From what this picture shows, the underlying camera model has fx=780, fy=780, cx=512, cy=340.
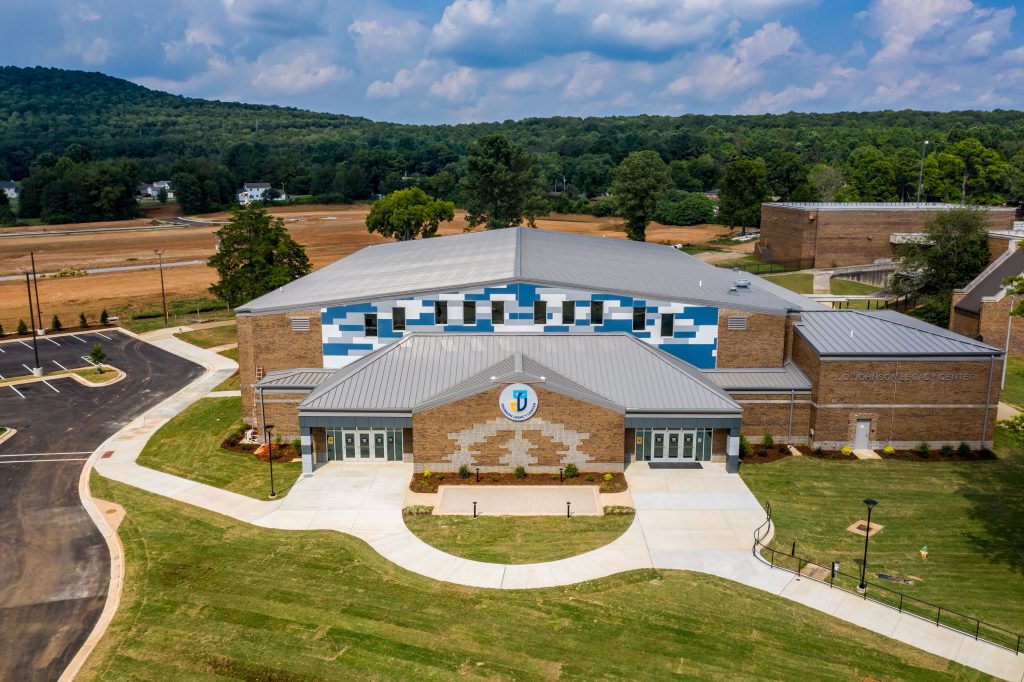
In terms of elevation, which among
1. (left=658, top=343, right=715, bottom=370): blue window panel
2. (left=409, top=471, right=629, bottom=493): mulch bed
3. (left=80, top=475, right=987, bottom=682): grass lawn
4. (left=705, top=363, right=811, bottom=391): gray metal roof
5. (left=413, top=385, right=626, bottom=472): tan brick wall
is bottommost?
(left=80, top=475, right=987, bottom=682): grass lawn

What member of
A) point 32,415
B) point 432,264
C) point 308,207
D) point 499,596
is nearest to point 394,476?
point 499,596

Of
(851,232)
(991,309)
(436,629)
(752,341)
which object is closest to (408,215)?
(851,232)

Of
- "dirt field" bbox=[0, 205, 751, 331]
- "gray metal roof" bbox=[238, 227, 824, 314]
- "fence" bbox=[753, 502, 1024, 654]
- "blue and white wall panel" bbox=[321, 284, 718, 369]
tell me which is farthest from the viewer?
"dirt field" bbox=[0, 205, 751, 331]

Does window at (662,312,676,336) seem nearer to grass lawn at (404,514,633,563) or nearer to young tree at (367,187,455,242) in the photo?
grass lawn at (404,514,633,563)

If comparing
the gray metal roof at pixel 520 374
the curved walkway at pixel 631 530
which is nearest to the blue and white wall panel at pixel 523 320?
the gray metal roof at pixel 520 374

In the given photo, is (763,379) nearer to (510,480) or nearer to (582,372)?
(582,372)

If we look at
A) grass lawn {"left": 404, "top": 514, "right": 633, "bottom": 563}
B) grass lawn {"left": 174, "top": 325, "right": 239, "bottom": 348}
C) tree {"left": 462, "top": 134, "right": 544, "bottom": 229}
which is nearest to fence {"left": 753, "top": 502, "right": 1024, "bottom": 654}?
grass lawn {"left": 404, "top": 514, "right": 633, "bottom": 563}
